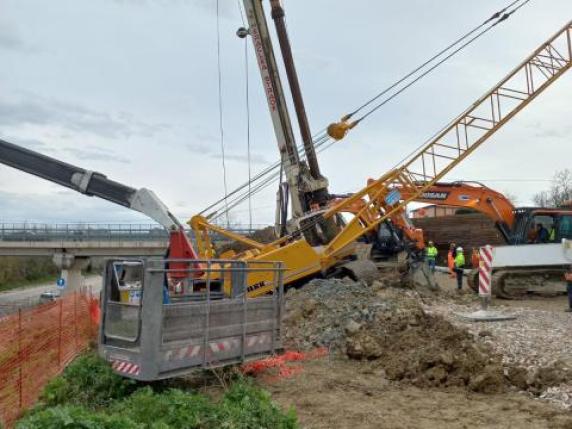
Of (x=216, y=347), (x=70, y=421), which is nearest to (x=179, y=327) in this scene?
(x=216, y=347)

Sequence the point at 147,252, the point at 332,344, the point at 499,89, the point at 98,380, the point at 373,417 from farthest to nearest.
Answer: the point at 147,252 < the point at 499,89 < the point at 332,344 < the point at 98,380 < the point at 373,417

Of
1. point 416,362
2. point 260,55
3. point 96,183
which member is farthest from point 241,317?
point 260,55

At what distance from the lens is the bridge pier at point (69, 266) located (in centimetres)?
4616

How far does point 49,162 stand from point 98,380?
7.04m

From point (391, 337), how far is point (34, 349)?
→ 18.1 feet

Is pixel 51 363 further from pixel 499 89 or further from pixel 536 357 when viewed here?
pixel 499 89

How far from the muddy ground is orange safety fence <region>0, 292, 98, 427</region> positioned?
9.88ft

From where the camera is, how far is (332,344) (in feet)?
32.9

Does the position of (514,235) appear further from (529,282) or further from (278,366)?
(278,366)

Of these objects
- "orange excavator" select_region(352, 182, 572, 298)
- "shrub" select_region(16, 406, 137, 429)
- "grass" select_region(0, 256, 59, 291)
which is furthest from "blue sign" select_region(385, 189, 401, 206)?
"grass" select_region(0, 256, 59, 291)

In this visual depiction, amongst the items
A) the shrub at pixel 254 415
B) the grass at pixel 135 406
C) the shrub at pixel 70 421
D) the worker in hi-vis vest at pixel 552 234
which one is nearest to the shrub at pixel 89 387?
the grass at pixel 135 406

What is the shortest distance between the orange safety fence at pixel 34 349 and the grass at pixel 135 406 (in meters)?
0.31

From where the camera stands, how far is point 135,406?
242 inches

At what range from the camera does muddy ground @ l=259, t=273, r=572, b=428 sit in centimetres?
653
